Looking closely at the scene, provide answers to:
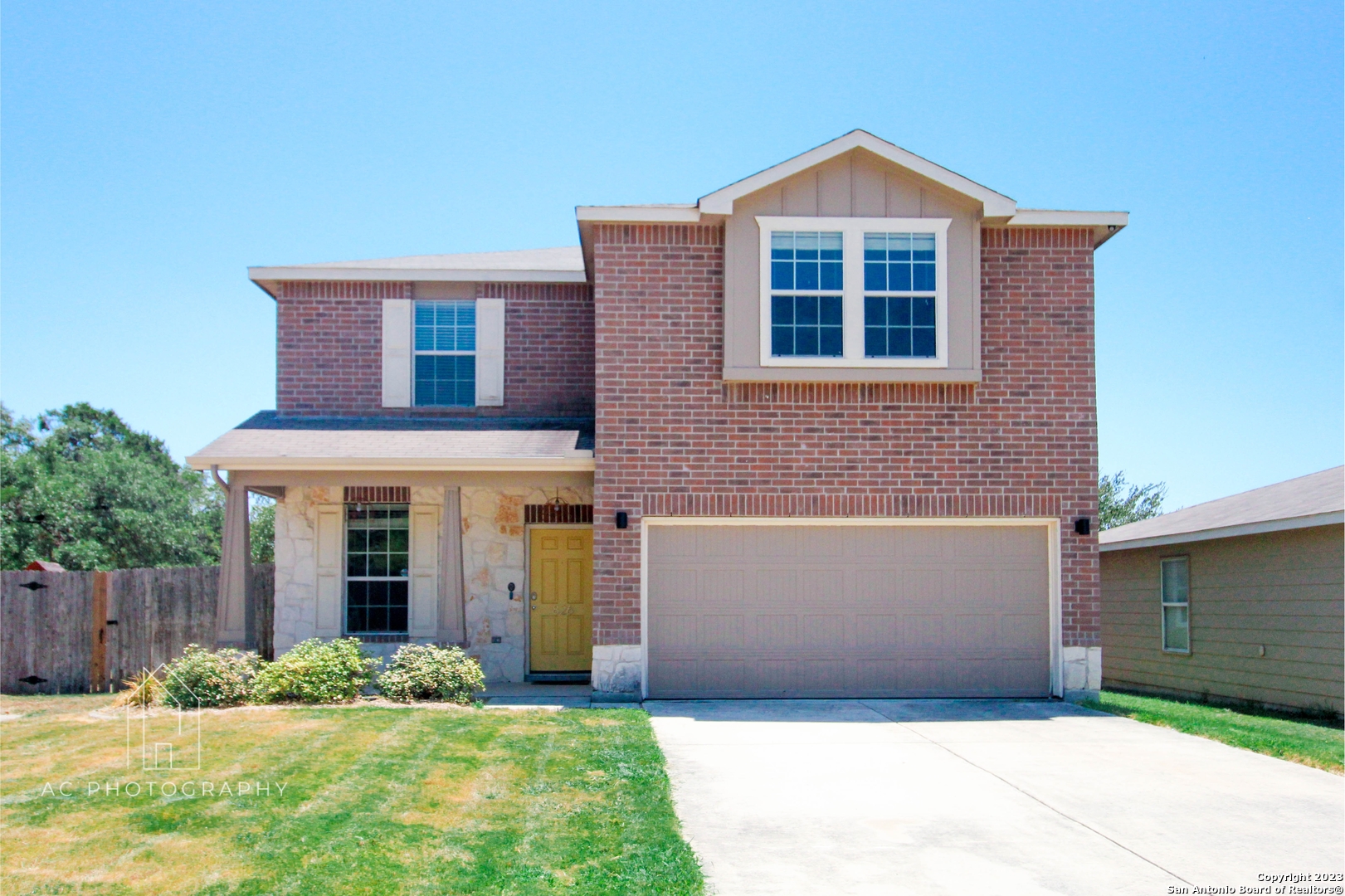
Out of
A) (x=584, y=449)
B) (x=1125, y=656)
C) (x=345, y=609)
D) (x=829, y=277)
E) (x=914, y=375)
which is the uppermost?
(x=829, y=277)

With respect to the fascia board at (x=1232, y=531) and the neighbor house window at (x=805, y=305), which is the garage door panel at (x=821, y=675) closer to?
the neighbor house window at (x=805, y=305)

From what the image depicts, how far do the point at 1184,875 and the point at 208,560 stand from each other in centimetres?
3567

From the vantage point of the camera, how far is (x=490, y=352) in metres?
14.9

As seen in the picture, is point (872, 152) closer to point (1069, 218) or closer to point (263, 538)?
point (1069, 218)

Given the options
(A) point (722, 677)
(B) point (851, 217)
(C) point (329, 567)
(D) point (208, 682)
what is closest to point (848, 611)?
(A) point (722, 677)

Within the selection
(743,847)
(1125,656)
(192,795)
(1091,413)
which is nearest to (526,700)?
(192,795)

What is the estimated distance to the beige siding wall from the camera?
44.7 ft

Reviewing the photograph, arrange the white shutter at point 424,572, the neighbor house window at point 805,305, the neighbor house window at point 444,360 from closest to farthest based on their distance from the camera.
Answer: the neighbor house window at point 805,305 → the white shutter at point 424,572 → the neighbor house window at point 444,360

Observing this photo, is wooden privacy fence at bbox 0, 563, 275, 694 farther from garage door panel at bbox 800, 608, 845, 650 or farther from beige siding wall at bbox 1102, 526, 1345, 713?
beige siding wall at bbox 1102, 526, 1345, 713

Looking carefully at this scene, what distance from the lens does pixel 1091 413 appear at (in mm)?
12961

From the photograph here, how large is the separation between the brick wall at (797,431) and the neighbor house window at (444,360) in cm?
282

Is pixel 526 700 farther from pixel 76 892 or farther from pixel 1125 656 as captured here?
pixel 1125 656

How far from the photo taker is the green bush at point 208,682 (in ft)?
37.3

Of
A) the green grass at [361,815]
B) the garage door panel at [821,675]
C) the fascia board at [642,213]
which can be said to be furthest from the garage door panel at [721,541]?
the fascia board at [642,213]
